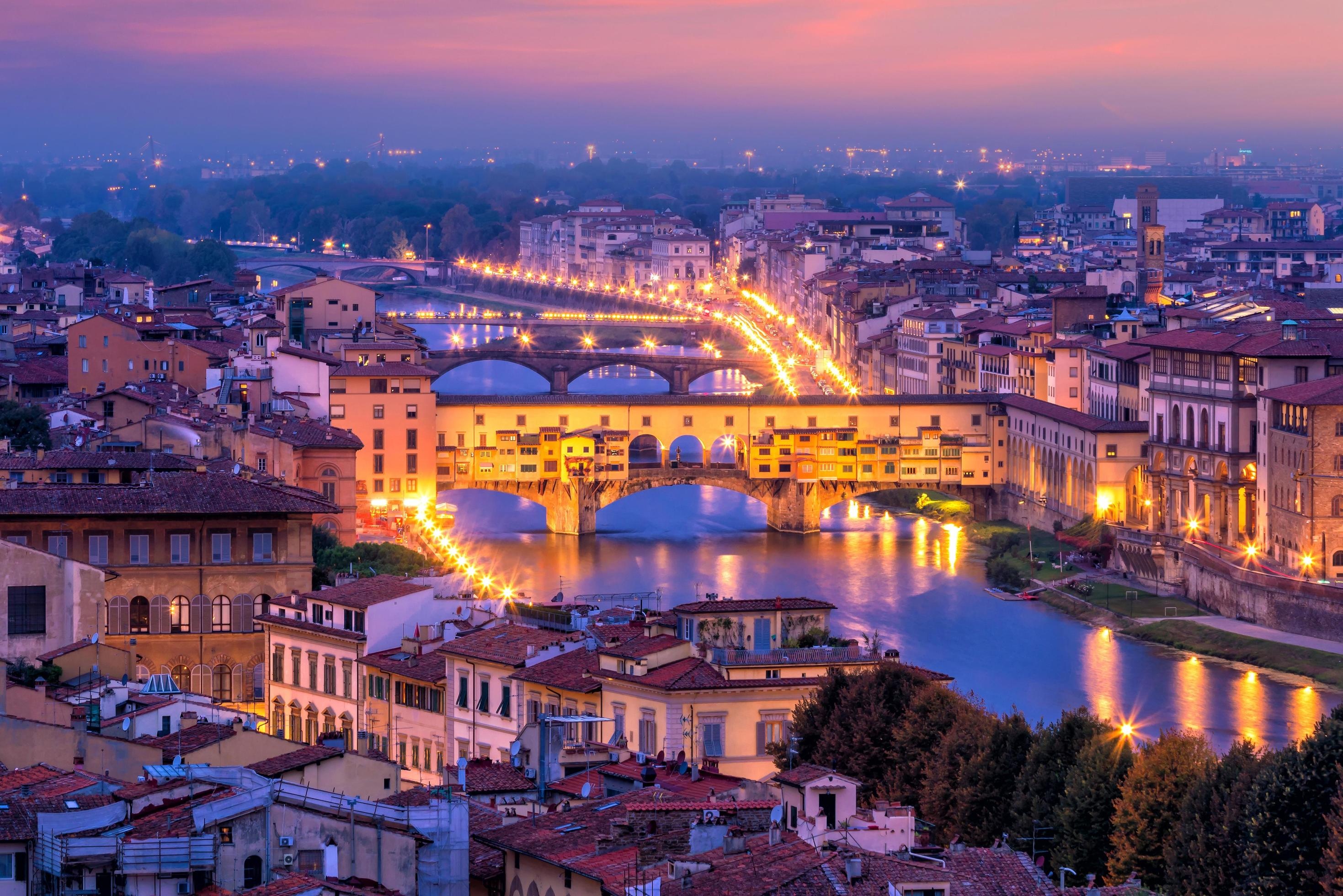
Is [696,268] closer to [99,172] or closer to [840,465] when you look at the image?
[840,465]

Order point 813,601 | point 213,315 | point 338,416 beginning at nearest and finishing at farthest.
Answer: point 813,601, point 338,416, point 213,315

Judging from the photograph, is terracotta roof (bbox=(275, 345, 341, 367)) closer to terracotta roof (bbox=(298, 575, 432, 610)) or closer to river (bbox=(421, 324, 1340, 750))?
river (bbox=(421, 324, 1340, 750))

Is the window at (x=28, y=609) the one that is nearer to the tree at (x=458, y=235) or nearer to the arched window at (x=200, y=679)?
the arched window at (x=200, y=679)

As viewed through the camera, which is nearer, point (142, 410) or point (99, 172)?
point (142, 410)

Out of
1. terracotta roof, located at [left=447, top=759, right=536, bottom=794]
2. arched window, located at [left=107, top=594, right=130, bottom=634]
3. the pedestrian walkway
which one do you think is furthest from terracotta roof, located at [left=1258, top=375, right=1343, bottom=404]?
terracotta roof, located at [left=447, top=759, right=536, bottom=794]

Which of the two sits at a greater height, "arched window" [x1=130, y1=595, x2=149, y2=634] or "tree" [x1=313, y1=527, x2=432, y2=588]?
"arched window" [x1=130, y1=595, x2=149, y2=634]

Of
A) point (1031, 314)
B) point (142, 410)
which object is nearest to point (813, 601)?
point (142, 410)

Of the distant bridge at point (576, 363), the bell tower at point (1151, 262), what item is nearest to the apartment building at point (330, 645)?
the bell tower at point (1151, 262)

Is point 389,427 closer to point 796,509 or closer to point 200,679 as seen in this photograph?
point 796,509
